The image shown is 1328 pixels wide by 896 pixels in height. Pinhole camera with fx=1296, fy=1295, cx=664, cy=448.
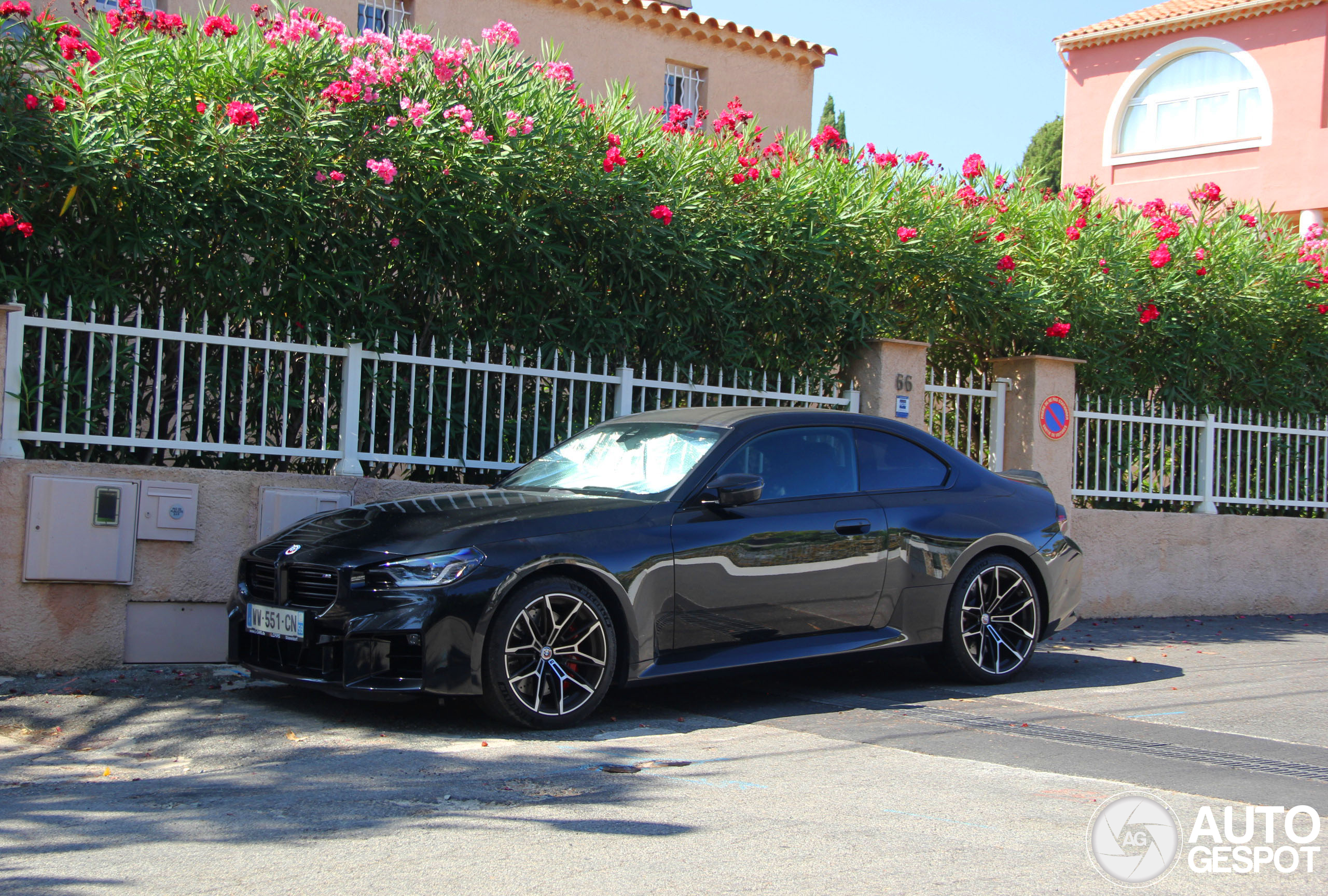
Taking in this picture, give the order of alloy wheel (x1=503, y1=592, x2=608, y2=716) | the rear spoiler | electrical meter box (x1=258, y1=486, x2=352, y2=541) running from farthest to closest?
the rear spoiler < electrical meter box (x1=258, y1=486, x2=352, y2=541) < alloy wheel (x1=503, y1=592, x2=608, y2=716)

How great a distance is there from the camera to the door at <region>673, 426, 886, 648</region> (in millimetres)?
6285

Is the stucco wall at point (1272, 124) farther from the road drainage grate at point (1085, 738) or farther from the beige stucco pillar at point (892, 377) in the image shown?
the road drainage grate at point (1085, 738)

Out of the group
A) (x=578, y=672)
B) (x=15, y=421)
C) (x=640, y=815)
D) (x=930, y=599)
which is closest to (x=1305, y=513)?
(x=930, y=599)

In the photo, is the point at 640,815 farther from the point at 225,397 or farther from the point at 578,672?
the point at 225,397

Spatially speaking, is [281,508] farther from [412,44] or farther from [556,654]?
[412,44]

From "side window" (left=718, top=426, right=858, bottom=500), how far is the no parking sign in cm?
428

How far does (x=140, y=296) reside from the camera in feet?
25.8

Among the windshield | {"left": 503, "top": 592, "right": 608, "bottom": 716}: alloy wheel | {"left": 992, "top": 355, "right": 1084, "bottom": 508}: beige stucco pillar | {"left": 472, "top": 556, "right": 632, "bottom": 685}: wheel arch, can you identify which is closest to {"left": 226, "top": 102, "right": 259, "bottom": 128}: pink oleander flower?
the windshield

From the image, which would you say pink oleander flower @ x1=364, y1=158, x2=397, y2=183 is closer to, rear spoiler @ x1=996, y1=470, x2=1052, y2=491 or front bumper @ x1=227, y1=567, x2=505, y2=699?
front bumper @ x1=227, y1=567, x2=505, y2=699

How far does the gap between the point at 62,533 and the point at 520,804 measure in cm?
382

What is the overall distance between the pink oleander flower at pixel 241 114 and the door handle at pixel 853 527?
3.94m

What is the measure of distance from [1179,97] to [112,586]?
23.1m

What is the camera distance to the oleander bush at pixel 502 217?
738 centimetres

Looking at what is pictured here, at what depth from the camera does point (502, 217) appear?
8289mm
